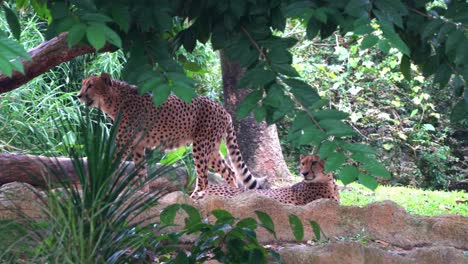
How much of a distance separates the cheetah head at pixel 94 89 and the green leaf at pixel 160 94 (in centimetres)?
489

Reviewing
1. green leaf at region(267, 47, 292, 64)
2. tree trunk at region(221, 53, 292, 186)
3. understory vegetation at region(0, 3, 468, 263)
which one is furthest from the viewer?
tree trunk at region(221, 53, 292, 186)

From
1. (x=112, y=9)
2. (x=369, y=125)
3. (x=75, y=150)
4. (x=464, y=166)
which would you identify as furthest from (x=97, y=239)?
(x=464, y=166)

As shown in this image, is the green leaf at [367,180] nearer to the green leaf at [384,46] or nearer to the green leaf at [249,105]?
the green leaf at [384,46]

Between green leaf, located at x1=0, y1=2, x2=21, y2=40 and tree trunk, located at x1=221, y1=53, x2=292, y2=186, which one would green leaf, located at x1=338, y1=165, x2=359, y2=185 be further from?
tree trunk, located at x1=221, y1=53, x2=292, y2=186

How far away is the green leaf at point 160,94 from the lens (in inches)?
102

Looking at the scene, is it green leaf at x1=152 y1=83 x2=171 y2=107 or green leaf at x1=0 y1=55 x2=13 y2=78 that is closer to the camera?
green leaf at x1=0 y1=55 x2=13 y2=78

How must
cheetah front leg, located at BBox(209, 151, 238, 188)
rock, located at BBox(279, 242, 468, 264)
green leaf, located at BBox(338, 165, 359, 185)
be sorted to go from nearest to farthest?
green leaf, located at BBox(338, 165, 359, 185), rock, located at BBox(279, 242, 468, 264), cheetah front leg, located at BBox(209, 151, 238, 188)

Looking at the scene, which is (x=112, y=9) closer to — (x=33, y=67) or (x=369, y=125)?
(x=33, y=67)

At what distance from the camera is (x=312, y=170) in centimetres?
687

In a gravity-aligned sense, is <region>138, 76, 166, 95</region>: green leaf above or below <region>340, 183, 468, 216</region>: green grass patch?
above

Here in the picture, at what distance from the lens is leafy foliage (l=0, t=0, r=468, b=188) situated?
98.5 inches

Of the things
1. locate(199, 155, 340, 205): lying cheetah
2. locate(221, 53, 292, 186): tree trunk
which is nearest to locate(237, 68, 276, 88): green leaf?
locate(199, 155, 340, 205): lying cheetah

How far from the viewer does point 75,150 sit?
3.55m

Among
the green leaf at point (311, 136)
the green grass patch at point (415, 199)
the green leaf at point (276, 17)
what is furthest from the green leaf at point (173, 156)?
the green leaf at point (311, 136)
